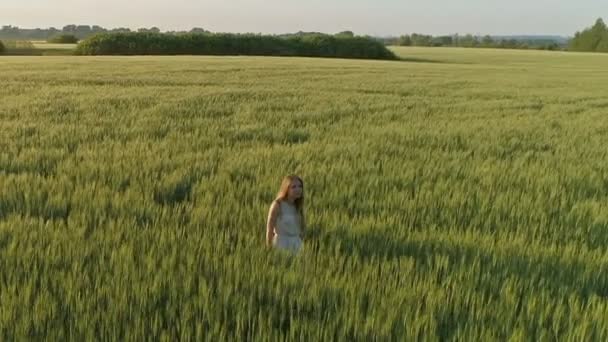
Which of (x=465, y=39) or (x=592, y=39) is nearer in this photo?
(x=592, y=39)

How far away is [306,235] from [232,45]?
194ft

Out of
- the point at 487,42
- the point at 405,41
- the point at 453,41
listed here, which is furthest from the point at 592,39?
the point at 405,41

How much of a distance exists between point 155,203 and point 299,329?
2292 mm

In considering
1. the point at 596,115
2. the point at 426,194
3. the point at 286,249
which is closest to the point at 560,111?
the point at 596,115

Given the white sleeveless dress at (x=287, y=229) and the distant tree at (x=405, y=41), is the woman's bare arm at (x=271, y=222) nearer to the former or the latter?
the white sleeveless dress at (x=287, y=229)

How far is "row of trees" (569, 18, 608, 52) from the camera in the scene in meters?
99.1

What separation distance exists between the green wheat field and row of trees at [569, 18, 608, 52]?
10478cm

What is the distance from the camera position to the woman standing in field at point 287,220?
317 cm

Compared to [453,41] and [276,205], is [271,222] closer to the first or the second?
[276,205]

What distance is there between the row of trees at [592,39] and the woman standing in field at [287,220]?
109 meters

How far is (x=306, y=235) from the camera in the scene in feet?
11.7

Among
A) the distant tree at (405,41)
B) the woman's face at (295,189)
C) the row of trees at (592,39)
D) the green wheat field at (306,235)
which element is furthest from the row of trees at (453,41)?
the woman's face at (295,189)

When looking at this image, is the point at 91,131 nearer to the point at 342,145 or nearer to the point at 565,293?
the point at 342,145

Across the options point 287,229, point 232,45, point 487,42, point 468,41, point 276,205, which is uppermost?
point 468,41
